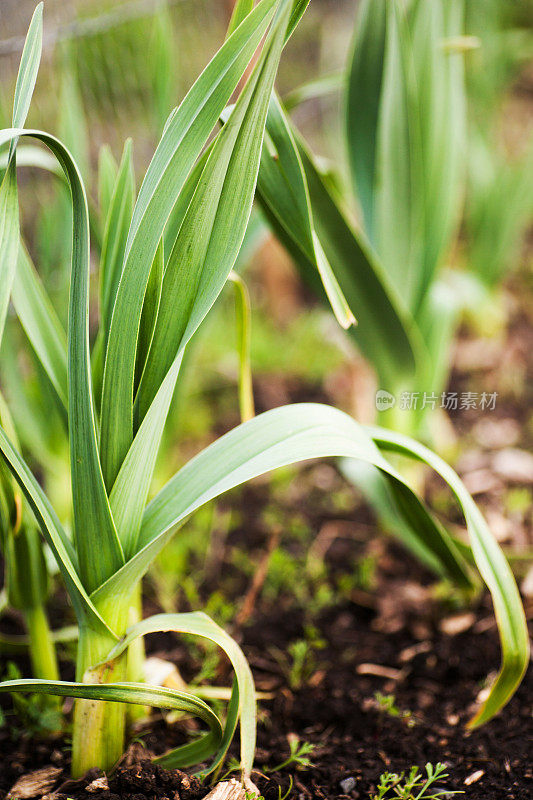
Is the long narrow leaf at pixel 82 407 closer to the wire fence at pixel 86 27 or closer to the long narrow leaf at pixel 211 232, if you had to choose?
the long narrow leaf at pixel 211 232

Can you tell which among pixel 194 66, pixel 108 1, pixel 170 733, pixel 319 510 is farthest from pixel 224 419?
pixel 108 1

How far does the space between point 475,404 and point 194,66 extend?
4.98 feet

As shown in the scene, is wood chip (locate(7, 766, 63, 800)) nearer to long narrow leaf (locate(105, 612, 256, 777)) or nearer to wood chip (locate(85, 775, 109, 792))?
wood chip (locate(85, 775, 109, 792))

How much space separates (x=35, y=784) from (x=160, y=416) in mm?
434

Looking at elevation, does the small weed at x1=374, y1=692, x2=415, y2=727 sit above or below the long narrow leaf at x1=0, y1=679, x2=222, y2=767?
below

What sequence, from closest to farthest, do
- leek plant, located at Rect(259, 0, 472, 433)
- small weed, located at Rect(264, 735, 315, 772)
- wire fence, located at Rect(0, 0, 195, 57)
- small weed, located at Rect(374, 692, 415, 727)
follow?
small weed, located at Rect(264, 735, 315, 772) → small weed, located at Rect(374, 692, 415, 727) → leek plant, located at Rect(259, 0, 472, 433) → wire fence, located at Rect(0, 0, 195, 57)

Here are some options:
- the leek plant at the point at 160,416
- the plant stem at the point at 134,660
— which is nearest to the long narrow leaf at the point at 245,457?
the leek plant at the point at 160,416

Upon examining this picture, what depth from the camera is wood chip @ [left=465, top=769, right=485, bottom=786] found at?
2.48 ft

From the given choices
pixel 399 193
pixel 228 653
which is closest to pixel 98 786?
pixel 228 653

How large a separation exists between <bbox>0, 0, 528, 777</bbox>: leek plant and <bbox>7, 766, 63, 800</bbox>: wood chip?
41 mm

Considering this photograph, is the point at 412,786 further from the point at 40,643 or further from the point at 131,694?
the point at 40,643

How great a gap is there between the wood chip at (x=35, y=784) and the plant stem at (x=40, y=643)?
0.42ft

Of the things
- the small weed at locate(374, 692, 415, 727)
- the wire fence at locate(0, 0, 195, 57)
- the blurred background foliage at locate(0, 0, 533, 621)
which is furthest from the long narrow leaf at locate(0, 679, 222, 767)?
the wire fence at locate(0, 0, 195, 57)

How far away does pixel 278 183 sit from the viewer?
30.4 inches
